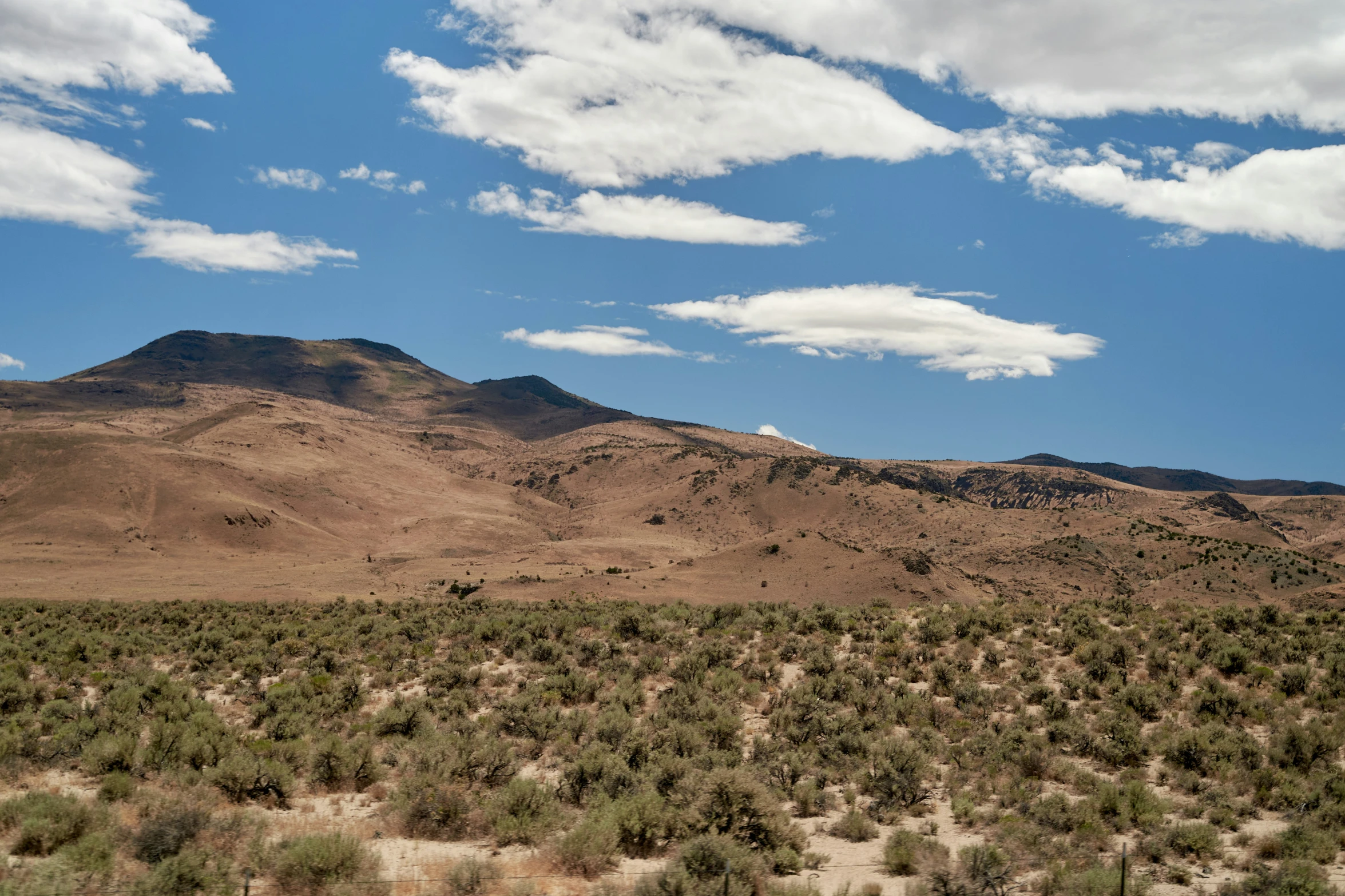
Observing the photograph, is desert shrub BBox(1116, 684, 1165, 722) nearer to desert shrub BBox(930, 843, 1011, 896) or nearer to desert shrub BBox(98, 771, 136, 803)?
desert shrub BBox(930, 843, 1011, 896)

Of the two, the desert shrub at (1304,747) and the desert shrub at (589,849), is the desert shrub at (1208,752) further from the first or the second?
the desert shrub at (589,849)

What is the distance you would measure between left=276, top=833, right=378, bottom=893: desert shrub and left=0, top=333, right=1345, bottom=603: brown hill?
129ft

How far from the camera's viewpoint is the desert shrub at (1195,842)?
12070 millimetres

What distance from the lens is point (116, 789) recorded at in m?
13.1

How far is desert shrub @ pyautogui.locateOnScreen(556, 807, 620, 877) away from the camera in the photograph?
450 inches

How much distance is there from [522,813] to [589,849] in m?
1.89

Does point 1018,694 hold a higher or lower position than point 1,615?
higher

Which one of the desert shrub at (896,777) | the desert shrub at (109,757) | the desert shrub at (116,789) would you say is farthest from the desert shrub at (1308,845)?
the desert shrub at (109,757)

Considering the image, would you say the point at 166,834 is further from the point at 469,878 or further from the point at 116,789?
the point at 469,878

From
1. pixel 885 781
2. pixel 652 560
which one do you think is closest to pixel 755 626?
pixel 885 781

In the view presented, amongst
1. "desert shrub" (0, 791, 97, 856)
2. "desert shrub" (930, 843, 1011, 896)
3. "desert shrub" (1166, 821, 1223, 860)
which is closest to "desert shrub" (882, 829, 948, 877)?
"desert shrub" (930, 843, 1011, 896)

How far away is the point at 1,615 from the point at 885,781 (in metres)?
36.9

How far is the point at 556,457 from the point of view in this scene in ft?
488

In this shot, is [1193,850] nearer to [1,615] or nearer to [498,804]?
[498,804]
